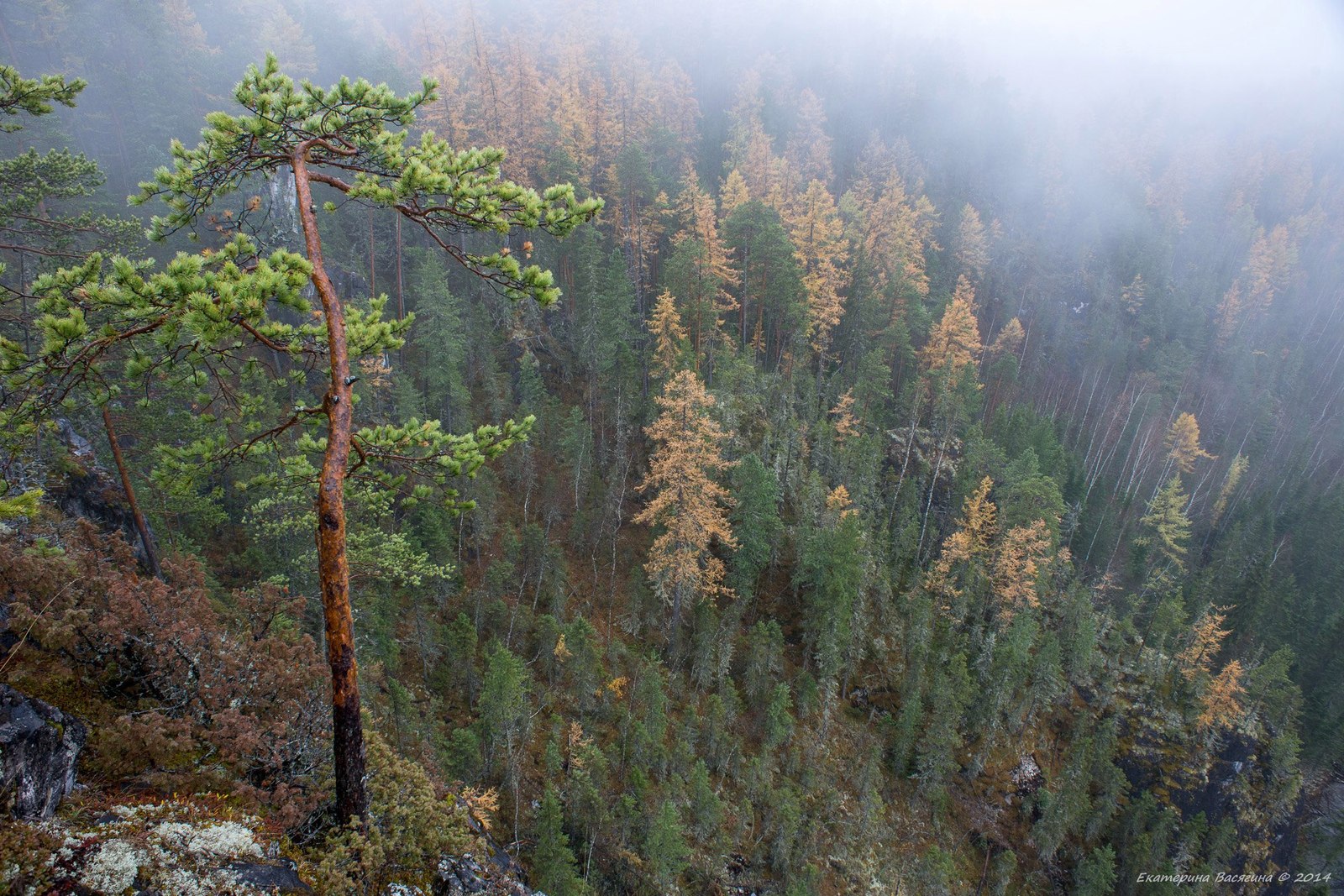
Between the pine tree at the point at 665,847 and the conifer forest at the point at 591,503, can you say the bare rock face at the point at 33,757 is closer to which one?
the conifer forest at the point at 591,503

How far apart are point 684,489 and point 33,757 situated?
2005 cm

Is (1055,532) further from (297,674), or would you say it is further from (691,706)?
(297,674)

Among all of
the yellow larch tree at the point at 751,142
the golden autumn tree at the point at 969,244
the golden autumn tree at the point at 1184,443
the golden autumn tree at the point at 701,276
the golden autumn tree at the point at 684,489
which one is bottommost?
the golden autumn tree at the point at 1184,443

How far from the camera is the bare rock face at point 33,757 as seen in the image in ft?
16.8

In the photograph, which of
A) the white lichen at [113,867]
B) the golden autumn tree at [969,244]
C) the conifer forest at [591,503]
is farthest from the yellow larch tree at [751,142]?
the white lichen at [113,867]

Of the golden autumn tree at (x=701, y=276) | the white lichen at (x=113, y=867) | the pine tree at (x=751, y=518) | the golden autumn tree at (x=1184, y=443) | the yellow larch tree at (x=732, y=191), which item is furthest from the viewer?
the golden autumn tree at (x=1184, y=443)

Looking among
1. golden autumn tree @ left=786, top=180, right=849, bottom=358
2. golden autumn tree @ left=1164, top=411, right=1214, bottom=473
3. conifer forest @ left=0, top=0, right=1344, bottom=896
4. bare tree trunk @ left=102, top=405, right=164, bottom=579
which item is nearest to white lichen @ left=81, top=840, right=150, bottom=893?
conifer forest @ left=0, top=0, right=1344, bottom=896

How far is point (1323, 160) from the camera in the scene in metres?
96.6

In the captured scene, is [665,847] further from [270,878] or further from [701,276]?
[701,276]

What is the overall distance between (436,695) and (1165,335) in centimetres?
8779

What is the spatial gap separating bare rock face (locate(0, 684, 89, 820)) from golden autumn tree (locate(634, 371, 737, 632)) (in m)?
18.3

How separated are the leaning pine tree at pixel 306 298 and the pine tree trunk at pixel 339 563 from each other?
0.02 meters

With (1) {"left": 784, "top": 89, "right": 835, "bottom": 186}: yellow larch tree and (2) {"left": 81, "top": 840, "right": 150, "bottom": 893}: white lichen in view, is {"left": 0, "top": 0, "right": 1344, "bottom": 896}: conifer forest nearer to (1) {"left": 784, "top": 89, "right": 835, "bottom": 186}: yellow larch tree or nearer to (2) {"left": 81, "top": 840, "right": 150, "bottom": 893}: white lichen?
(2) {"left": 81, "top": 840, "right": 150, "bottom": 893}: white lichen

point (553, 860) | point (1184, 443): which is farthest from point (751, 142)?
point (553, 860)
